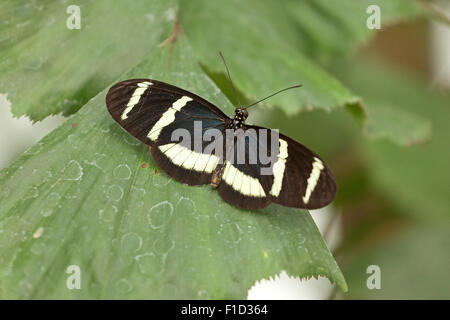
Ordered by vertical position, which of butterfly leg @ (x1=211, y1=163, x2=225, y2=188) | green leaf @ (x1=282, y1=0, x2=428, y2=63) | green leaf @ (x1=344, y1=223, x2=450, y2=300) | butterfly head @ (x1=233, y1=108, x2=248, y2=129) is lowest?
green leaf @ (x1=344, y1=223, x2=450, y2=300)

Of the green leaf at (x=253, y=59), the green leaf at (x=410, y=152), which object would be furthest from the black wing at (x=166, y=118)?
the green leaf at (x=410, y=152)

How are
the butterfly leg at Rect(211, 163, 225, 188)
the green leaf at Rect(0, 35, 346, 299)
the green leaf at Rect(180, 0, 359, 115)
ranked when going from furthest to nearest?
the green leaf at Rect(180, 0, 359, 115) < the butterfly leg at Rect(211, 163, 225, 188) < the green leaf at Rect(0, 35, 346, 299)

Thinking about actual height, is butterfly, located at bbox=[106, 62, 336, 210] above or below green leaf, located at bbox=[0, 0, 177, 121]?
below

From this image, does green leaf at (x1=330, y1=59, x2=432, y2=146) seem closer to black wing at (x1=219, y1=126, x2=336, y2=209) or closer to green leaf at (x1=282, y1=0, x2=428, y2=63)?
green leaf at (x1=282, y1=0, x2=428, y2=63)

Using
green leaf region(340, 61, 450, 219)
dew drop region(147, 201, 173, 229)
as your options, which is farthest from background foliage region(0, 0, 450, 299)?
green leaf region(340, 61, 450, 219)

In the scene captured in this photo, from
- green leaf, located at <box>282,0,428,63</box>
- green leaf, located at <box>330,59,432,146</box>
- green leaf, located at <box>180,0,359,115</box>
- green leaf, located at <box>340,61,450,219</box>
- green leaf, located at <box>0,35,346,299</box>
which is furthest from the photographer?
green leaf, located at <box>330,59,432,146</box>

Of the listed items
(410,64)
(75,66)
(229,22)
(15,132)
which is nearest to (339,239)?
(410,64)

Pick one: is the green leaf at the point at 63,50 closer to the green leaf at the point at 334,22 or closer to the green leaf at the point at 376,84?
the green leaf at the point at 334,22
